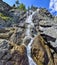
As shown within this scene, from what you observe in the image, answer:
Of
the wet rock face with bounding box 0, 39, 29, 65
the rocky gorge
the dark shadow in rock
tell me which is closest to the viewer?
the wet rock face with bounding box 0, 39, 29, 65

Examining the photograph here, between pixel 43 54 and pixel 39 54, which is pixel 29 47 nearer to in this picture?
pixel 39 54

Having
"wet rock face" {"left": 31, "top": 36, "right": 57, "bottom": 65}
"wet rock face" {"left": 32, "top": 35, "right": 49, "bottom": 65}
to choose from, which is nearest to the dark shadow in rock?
"wet rock face" {"left": 31, "top": 36, "right": 57, "bottom": 65}

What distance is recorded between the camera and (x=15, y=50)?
30422mm

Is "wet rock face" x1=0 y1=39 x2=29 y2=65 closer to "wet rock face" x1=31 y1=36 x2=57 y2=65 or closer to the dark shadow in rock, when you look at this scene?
"wet rock face" x1=31 y1=36 x2=57 y2=65

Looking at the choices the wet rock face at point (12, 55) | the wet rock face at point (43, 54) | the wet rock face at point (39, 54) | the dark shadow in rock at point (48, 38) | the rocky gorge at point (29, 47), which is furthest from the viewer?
the dark shadow in rock at point (48, 38)

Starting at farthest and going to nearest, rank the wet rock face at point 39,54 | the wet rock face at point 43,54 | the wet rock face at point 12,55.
Result: the wet rock face at point 43,54 → the wet rock face at point 39,54 → the wet rock face at point 12,55

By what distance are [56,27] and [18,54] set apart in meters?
18.3

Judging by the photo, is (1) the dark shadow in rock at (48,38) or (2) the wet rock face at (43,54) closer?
(2) the wet rock face at (43,54)

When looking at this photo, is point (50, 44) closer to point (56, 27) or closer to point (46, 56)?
point (46, 56)

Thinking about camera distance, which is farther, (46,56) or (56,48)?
(56,48)

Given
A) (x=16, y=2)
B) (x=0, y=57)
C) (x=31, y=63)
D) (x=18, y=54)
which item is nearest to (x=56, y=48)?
(x=31, y=63)

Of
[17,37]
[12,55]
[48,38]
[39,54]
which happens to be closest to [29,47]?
[39,54]

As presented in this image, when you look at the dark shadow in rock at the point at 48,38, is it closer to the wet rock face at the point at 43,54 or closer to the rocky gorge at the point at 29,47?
the rocky gorge at the point at 29,47

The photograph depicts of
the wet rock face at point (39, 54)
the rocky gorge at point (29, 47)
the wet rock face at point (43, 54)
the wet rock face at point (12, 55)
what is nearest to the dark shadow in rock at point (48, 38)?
the rocky gorge at point (29, 47)
